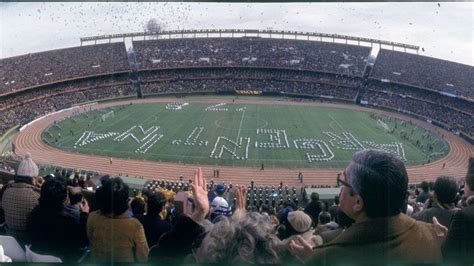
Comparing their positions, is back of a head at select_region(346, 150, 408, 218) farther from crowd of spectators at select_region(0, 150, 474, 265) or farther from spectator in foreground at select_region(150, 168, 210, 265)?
spectator in foreground at select_region(150, 168, 210, 265)

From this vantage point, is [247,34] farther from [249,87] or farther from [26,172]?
[26,172]

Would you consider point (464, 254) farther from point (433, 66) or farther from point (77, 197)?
point (433, 66)

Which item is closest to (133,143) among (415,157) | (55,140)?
(55,140)

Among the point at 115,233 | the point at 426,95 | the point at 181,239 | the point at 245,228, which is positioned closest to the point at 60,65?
the point at 426,95

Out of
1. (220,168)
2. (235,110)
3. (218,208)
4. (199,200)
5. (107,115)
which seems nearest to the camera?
(199,200)

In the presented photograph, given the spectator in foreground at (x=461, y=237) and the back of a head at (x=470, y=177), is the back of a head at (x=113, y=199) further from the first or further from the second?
the back of a head at (x=470, y=177)
